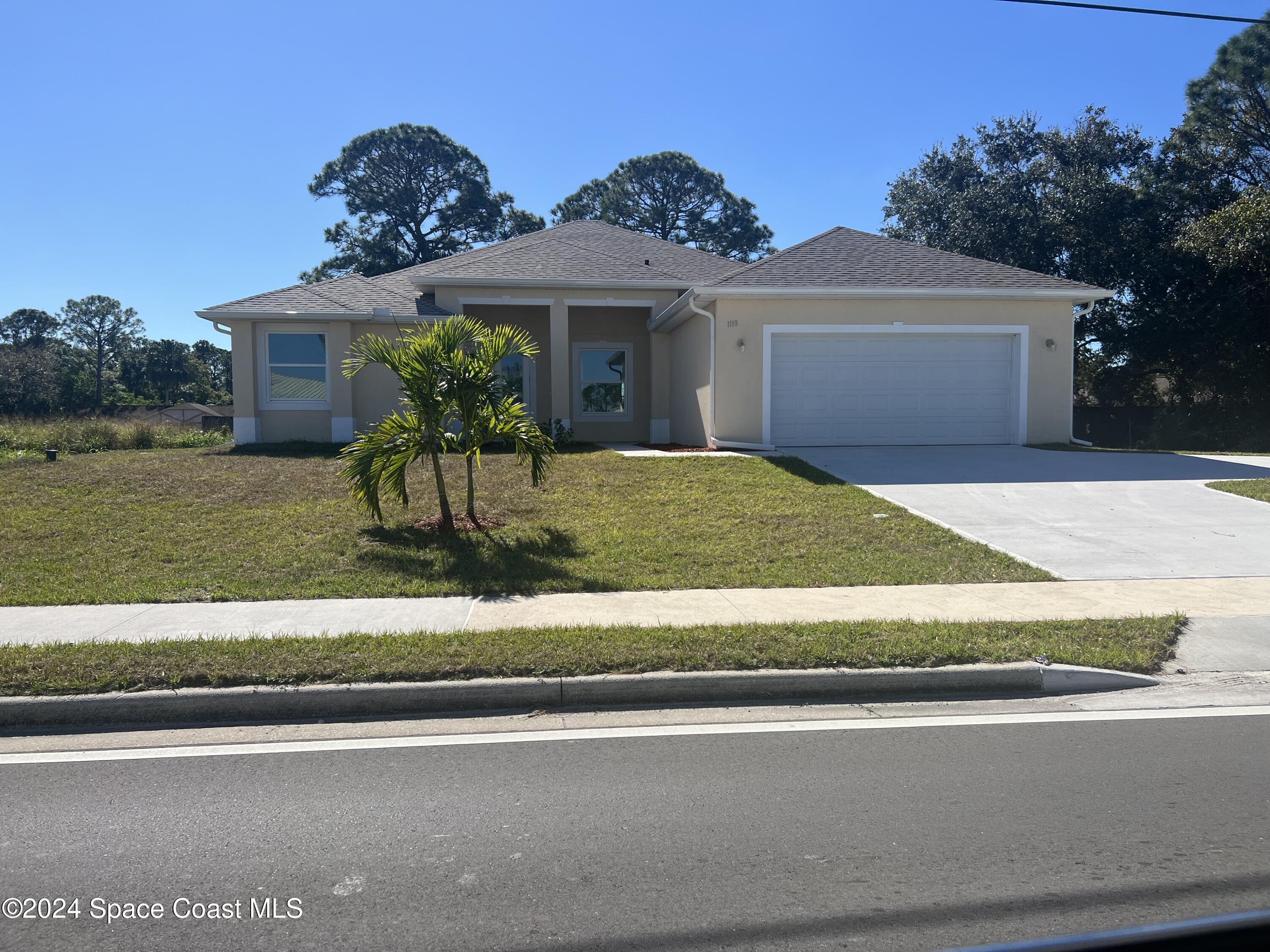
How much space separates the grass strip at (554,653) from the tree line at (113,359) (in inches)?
2371

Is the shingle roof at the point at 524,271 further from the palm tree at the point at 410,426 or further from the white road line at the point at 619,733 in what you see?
the white road line at the point at 619,733

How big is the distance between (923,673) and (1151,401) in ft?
98.4

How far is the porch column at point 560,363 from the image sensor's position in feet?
65.6

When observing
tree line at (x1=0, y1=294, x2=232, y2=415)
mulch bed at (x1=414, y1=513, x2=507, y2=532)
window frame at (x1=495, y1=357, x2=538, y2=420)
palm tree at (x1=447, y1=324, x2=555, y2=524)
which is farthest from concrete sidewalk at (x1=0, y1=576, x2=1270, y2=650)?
tree line at (x1=0, y1=294, x2=232, y2=415)

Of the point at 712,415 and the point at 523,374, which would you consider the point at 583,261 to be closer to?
the point at 523,374

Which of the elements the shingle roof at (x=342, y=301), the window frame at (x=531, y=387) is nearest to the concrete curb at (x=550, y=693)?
the shingle roof at (x=342, y=301)

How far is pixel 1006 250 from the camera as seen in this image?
100ft

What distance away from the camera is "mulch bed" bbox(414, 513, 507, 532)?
34.4 feet

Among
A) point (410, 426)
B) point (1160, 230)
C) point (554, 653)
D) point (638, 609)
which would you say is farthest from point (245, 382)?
point (1160, 230)

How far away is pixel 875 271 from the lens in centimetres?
1744

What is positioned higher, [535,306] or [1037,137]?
[1037,137]

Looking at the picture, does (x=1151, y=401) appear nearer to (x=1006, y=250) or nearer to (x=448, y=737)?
(x=1006, y=250)

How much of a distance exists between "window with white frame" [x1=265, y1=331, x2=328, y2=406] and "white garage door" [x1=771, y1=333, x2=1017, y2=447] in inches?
388

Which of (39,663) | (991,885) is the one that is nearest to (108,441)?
(39,663)
